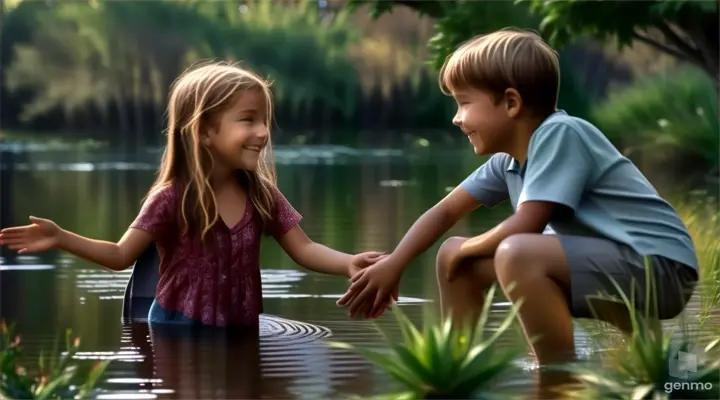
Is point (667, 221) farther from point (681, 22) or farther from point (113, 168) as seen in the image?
point (113, 168)

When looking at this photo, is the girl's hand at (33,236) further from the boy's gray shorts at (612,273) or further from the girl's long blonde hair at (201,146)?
the boy's gray shorts at (612,273)

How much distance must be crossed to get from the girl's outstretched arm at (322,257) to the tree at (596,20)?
6839mm

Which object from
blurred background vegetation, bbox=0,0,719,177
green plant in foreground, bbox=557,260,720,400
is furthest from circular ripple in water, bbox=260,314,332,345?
blurred background vegetation, bbox=0,0,719,177

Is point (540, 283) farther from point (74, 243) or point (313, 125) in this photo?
point (313, 125)

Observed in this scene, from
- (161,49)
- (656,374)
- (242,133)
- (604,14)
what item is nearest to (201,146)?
(242,133)

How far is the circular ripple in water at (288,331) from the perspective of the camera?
223 inches

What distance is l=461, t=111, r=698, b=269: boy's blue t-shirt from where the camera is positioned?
4.70 meters

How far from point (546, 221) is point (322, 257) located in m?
1.27

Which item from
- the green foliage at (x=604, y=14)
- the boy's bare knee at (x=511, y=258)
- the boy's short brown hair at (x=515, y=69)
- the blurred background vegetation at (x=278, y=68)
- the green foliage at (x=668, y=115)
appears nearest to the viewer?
the boy's bare knee at (x=511, y=258)

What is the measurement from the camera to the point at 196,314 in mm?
5848

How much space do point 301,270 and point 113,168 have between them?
473 inches

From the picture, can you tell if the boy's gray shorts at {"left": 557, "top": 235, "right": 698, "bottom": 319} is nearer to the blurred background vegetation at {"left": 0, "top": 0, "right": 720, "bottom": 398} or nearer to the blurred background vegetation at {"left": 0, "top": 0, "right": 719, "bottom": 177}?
the blurred background vegetation at {"left": 0, "top": 0, "right": 720, "bottom": 398}

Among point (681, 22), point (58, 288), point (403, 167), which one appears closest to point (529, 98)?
point (58, 288)

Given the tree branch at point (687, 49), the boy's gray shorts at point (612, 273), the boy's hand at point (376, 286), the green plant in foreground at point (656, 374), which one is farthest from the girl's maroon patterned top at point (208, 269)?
the tree branch at point (687, 49)
